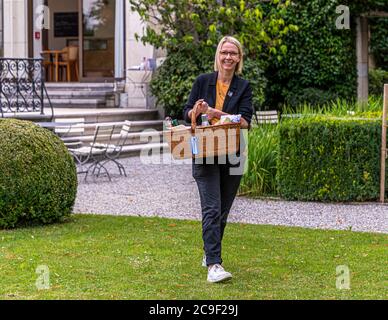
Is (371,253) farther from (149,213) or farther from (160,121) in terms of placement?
(160,121)

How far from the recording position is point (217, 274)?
6.77 m

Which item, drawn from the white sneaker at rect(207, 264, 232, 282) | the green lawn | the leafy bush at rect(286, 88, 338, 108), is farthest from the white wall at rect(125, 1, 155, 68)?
the white sneaker at rect(207, 264, 232, 282)

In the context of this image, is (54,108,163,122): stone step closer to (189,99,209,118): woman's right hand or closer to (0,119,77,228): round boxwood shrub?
(0,119,77,228): round boxwood shrub

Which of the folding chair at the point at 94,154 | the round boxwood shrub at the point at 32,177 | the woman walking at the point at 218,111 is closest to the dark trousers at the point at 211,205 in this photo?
the woman walking at the point at 218,111

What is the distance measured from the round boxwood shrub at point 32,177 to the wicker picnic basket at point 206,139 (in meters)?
2.81

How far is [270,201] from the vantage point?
11703mm

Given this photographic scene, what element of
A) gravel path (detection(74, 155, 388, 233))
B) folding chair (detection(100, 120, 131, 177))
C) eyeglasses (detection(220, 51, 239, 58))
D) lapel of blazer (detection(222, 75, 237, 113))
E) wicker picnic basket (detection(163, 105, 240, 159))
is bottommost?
gravel path (detection(74, 155, 388, 233))

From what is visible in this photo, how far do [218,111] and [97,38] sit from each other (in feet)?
54.3

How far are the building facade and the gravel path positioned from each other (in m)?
8.77

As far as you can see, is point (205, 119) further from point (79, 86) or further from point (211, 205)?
point (79, 86)

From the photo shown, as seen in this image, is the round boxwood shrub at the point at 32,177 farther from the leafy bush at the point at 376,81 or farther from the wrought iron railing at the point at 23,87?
the leafy bush at the point at 376,81

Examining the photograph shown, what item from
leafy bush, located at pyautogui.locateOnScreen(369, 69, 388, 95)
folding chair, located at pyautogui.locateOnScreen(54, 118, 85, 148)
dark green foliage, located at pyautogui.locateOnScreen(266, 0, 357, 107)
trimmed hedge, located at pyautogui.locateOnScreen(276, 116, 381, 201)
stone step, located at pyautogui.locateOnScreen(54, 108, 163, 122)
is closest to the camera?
trimmed hedge, located at pyautogui.locateOnScreen(276, 116, 381, 201)

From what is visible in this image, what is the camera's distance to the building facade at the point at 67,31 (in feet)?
73.1

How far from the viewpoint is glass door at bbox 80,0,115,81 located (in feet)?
74.1
